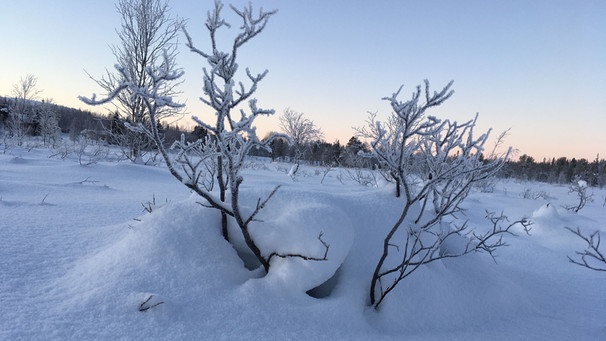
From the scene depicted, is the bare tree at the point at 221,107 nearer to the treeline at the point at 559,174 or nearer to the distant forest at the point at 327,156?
the distant forest at the point at 327,156

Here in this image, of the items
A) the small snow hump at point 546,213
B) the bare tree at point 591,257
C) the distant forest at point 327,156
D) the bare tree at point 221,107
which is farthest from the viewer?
the distant forest at point 327,156

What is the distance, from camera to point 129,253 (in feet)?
6.12

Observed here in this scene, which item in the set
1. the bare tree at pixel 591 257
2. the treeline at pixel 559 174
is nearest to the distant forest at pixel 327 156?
the treeline at pixel 559 174

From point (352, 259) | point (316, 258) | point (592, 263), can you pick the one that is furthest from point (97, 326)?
point (592, 263)

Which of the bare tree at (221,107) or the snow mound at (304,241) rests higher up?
the bare tree at (221,107)

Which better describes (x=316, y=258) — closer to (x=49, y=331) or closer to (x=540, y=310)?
(x=49, y=331)

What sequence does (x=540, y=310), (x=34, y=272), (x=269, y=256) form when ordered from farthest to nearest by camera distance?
(x=540, y=310) → (x=269, y=256) → (x=34, y=272)

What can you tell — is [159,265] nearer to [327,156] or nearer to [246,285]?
[246,285]

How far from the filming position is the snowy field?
1.48 meters

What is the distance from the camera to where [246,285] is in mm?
1799

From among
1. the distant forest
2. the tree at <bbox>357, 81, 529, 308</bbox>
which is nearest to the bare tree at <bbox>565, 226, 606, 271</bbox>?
the tree at <bbox>357, 81, 529, 308</bbox>

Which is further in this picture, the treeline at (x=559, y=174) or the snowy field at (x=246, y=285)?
the treeline at (x=559, y=174)

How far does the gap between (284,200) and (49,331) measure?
1.40 m

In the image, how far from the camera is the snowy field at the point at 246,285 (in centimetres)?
148
